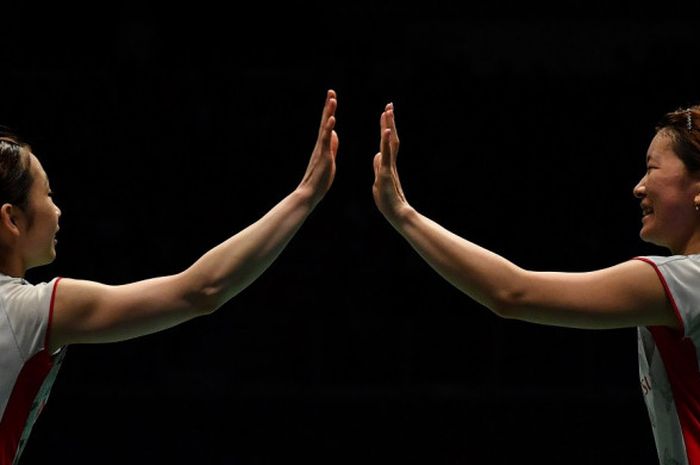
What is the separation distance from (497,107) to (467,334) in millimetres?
2162

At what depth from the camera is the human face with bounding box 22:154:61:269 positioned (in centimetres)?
210

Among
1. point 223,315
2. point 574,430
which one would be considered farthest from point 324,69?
point 574,430

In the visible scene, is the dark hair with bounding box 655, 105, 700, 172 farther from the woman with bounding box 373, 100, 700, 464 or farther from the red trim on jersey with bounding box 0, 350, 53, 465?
the red trim on jersey with bounding box 0, 350, 53, 465

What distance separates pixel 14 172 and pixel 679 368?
143 cm

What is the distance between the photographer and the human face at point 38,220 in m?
2.10

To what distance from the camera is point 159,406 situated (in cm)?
652

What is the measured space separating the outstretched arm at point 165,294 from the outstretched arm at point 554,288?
351mm

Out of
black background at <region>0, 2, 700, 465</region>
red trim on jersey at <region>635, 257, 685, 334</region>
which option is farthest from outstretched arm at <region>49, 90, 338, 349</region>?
black background at <region>0, 2, 700, 465</region>

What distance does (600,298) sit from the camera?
1962 mm

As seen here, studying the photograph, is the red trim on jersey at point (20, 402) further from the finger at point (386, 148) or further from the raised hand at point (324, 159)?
the finger at point (386, 148)

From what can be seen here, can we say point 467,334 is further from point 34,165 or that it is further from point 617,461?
point 34,165

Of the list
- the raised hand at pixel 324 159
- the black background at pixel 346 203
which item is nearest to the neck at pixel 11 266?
the raised hand at pixel 324 159

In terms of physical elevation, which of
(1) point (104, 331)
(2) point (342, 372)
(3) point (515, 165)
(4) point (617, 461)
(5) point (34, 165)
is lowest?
(4) point (617, 461)

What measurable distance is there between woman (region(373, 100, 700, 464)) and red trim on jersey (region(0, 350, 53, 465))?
836 mm
